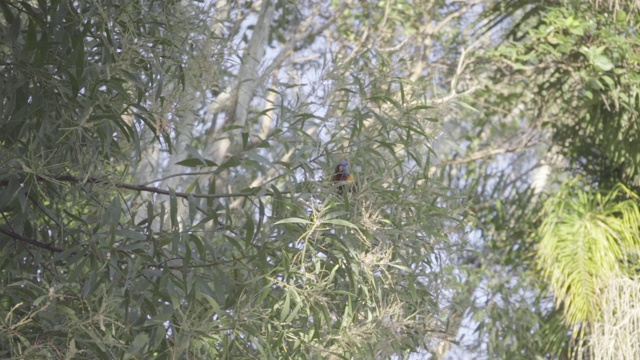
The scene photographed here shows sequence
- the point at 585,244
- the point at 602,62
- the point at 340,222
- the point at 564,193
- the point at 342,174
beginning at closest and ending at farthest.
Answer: the point at 340,222 → the point at 342,174 → the point at 602,62 → the point at 585,244 → the point at 564,193

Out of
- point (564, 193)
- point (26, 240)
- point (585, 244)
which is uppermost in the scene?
point (26, 240)

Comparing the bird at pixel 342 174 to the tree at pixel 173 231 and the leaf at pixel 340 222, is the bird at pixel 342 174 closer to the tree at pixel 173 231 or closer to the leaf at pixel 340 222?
the tree at pixel 173 231

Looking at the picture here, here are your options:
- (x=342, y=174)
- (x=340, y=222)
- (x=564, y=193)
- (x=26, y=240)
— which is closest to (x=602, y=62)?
(x=564, y=193)

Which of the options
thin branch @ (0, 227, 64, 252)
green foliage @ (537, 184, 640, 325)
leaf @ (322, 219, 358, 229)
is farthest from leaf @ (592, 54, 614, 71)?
thin branch @ (0, 227, 64, 252)

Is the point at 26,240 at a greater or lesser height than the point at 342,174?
lesser

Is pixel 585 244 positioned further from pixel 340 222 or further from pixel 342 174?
pixel 340 222

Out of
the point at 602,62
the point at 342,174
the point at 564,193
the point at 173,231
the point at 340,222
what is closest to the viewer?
the point at 340,222

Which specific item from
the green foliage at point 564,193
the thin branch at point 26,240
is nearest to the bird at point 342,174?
the thin branch at point 26,240

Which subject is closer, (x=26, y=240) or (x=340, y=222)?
(x=340, y=222)

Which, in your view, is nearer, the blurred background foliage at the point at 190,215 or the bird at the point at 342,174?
the blurred background foliage at the point at 190,215

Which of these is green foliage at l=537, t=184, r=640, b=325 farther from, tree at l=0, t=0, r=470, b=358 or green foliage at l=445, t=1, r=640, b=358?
tree at l=0, t=0, r=470, b=358

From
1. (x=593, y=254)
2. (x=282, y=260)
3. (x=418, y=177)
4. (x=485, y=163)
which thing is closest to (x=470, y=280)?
(x=593, y=254)

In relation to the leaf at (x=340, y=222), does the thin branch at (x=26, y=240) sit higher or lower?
lower

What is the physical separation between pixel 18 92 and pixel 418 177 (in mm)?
1159
